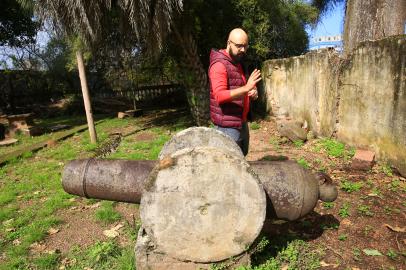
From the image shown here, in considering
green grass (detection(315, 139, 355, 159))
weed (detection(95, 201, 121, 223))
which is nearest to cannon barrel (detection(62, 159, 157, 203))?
weed (detection(95, 201, 121, 223))

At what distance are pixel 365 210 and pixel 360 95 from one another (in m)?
2.56

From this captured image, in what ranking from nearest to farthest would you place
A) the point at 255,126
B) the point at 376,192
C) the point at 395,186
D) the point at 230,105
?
the point at 230,105
the point at 376,192
the point at 395,186
the point at 255,126

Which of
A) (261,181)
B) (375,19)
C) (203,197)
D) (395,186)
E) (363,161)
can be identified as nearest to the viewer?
(203,197)

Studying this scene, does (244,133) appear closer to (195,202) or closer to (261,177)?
(261,177)

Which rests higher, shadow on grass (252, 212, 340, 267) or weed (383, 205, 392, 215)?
shadow on grass (252, 212, 340, 267)

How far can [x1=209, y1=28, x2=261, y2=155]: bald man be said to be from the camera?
313 centimetres

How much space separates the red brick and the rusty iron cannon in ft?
9.15

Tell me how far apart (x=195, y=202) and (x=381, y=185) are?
351 centimetres

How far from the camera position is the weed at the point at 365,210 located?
4083 millimetres

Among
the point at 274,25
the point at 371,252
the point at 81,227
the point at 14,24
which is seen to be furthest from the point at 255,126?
the point at 14,24

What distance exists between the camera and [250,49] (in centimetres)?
1162

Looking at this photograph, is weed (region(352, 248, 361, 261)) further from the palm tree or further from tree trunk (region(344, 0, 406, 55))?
the palm tree

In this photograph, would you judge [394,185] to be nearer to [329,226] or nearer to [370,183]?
[370,183]

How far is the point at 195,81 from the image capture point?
10.2 metres
